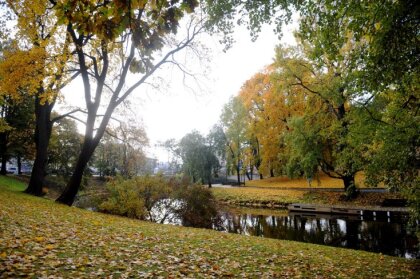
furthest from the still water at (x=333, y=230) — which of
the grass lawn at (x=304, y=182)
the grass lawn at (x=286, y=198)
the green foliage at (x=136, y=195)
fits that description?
the grass lawn at (x=304, y=182)

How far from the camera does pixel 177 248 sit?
734 centimetres

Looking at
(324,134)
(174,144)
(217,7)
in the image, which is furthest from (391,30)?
(174,144)

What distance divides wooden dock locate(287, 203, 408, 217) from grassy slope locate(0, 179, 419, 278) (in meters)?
14.6

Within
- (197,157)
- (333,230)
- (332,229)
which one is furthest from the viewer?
(197,157)

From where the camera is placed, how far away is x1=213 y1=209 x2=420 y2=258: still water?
13.7 metres

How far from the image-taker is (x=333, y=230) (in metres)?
17.6

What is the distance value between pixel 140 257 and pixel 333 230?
595 inches

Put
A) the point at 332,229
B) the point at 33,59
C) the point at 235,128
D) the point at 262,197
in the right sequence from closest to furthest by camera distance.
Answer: the point at 33,59 < the point at 332,229 < the point at 262,197 < the point at 235,128

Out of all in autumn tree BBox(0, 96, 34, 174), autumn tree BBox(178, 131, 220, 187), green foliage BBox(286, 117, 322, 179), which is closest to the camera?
green foliage BBox(286, 117, 322, 179)

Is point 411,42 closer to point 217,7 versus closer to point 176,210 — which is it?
point 217,7

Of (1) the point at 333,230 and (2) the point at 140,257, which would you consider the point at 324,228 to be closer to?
(1) the point at 333,230

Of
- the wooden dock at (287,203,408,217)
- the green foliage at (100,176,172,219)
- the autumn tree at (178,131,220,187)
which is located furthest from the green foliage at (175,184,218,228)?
the autumn tree at (178,131,220,187)

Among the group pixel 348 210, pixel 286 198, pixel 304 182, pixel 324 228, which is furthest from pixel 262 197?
pixel 324 228

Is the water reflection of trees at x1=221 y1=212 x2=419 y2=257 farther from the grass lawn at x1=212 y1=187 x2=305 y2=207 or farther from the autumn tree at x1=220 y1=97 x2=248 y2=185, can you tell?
the autumn tree at x1=220 y1=97 x2=248 y2=185
